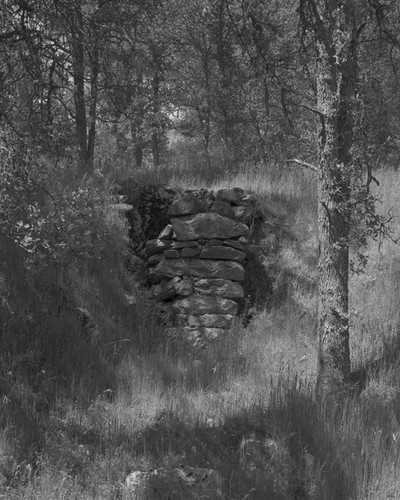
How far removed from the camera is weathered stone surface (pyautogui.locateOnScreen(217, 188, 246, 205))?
1023cm

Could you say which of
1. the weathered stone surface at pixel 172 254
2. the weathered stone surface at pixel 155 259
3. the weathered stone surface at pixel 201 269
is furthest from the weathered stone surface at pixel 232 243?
the weathered stone surface at pixel 155 259

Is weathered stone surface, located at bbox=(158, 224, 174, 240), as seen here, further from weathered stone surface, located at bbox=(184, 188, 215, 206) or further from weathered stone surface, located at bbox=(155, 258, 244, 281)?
weathered stone surface, located at bbox=(184, 188, 215, 206)

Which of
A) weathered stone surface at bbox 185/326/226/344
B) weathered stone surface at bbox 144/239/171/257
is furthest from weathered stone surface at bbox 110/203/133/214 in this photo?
weathered stone surface at bbox 185/326/226/344

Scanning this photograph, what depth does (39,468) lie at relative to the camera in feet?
16.5

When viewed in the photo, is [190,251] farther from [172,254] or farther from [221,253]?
[221,253]

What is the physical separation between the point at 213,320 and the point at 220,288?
1.74 ft

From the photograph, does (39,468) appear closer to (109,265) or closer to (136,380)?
(136,380)

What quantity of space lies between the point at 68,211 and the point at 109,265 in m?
2.33

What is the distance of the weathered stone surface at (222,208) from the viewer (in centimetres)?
992

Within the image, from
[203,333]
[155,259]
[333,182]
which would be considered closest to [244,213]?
[155,259]

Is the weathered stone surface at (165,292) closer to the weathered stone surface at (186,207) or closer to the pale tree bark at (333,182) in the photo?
the weathered stone surface at (186,207)

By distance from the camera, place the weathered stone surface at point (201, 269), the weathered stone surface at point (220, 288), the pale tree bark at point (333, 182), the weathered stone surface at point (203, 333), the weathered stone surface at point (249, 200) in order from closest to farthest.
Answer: the pale tree bark at point (333, 182) < the weathered stone surface at point (203, 333) < the weathered stone surface at point (220, 288) < the weathered stone surface at point (201, 269) < the weathered stone surface at point (249, 200)

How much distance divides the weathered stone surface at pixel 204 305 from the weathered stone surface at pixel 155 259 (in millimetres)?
791

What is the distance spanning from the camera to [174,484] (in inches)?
187
